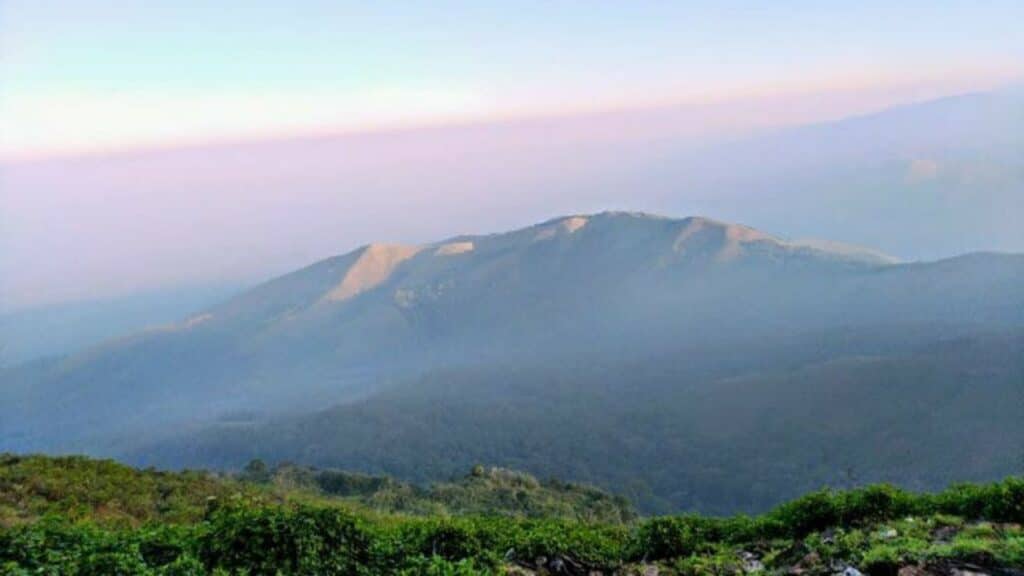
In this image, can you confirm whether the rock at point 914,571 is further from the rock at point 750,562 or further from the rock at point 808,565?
the rock at point 750,562

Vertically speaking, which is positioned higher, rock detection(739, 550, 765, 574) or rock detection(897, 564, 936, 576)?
rock detection(897, 564, 936, 576)

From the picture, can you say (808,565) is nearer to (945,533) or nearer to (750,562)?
(750,562)

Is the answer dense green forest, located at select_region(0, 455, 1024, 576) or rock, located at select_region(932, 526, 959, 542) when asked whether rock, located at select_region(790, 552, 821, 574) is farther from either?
rock, located at select_region(932, 526, 959, 542)

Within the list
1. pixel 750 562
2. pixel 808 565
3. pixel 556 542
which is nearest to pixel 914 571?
pixel 808 565

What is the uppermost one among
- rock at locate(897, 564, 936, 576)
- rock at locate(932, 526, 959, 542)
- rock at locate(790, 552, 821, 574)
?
rock at locate(897, 564, 936, 576)

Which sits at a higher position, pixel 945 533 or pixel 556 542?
pixel 556 542

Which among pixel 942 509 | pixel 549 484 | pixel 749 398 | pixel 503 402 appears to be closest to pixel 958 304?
pixel 749 398

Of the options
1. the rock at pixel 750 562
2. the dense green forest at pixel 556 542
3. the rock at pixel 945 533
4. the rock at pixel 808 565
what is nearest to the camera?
the dense green forest at pixel 556 542

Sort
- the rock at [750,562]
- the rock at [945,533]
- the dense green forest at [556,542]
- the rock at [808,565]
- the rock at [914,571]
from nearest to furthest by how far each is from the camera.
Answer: the dense green forest at [556,542] → the rock at [914,571] → the rock at [808,565] → the rock at [750,562] → the rock at [945,533]

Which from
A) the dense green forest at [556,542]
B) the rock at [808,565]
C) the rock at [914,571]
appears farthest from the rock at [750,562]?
the rock at [914,571]

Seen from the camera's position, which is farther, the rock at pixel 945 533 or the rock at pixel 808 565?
the rock at pixel 945 533

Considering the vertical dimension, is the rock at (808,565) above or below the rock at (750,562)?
above

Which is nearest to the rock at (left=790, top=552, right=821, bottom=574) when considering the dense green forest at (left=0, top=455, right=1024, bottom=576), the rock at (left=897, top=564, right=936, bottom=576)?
the dense green forest at (left=0, top=455, right=1024, bottom=576)

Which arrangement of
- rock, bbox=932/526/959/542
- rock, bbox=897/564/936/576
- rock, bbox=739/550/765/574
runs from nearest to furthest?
1. rock, bbox=897/564/936/576
2. rock, bbox=739/550/765/574
3. rock, bbox=932/526/959/542
